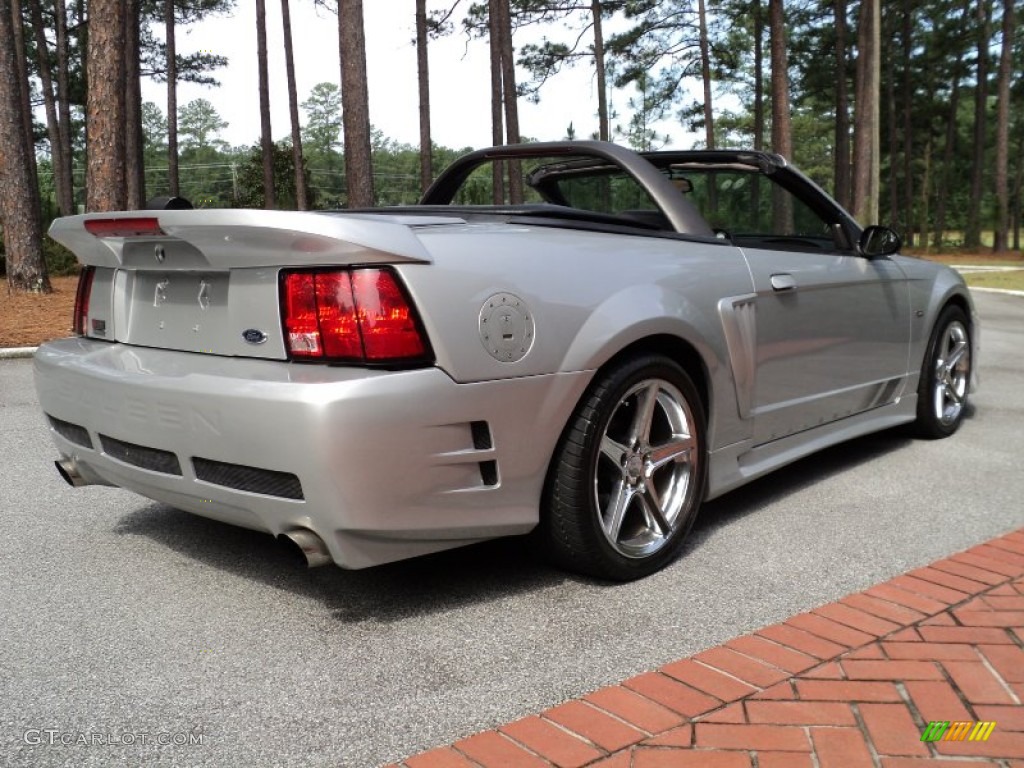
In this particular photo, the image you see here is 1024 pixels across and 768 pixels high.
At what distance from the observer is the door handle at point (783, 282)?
3992mm

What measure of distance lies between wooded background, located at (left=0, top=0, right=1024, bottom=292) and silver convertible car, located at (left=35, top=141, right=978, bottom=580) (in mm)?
10483

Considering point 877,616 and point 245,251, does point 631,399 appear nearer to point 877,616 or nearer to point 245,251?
point 877,616

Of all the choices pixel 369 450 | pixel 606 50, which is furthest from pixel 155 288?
pixel 606 50

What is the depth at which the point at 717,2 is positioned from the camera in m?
34.2

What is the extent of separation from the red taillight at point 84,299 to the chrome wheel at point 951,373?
428 cm

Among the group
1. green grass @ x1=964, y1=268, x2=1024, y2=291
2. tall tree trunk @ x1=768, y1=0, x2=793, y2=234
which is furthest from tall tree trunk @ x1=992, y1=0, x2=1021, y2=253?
tall tree trunk @ x1=768, y1=0, x2=793, y2=234

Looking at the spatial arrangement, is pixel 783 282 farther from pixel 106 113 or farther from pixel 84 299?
pixel 106 113

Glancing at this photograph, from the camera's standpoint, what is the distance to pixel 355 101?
14.7 metres

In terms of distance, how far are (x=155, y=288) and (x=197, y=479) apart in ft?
2.40

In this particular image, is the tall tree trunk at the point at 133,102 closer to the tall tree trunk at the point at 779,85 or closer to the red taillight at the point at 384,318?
the tall tree trunk at the point at 779,85

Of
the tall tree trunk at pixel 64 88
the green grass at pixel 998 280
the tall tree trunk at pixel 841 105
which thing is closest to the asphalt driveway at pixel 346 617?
the green grass at pixel 998 280

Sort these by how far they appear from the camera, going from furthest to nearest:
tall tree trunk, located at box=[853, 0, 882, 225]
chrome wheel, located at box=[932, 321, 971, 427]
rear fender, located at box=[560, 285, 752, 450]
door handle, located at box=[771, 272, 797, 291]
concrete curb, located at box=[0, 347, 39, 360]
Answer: tall tree trunk, located at box=[853, 0, 882, 225], concrete curb, located at box=[0, 347, 39, 360], chrome wheel, located at box=[932, 321, 971, 427], door handle, located at box=[771, 272, 797, 291], rear fender, located at box=[560, 285, 752, 450]

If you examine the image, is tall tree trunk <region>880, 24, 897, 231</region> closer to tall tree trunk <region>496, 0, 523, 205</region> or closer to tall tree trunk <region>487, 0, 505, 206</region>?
tall tree trunk <region>487, 0, 505, 206</region>

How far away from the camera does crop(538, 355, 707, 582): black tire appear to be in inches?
122
